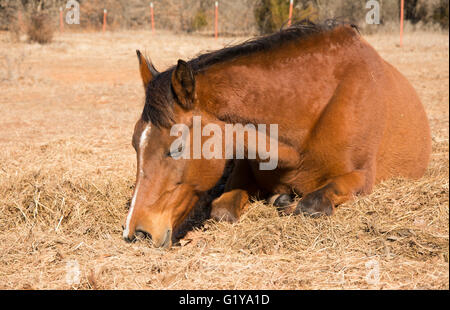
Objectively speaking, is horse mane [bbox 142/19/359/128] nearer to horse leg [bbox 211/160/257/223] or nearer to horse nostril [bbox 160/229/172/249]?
horse nostril [bbox 160/229/172/249]

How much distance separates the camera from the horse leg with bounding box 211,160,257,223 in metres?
4.02

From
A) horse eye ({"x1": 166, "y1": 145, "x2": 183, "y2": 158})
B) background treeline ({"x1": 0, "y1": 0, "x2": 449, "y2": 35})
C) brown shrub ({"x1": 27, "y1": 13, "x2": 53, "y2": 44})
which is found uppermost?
background treeline ({"x1": 0, "y1": 0, "x2": 449, "y2": 35})

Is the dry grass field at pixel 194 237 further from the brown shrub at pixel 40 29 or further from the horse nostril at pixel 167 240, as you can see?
the brown shrub at pixel 40 29

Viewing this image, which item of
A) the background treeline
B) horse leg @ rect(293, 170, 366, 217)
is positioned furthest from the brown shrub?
horse leg @ rect(293, 170, 366, 217)

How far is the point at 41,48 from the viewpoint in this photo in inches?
681

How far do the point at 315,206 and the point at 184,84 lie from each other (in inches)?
52.4

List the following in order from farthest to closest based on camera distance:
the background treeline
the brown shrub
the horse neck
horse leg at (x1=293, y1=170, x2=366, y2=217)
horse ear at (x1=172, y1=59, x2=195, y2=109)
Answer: the background treeline < the brown shrub < horse leg at (x1=293, y1=170, x2=366, y2=217) < the horse neck < horse ear at (x1=172, y1=59, x2=195, y2=109)

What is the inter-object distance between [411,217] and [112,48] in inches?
667

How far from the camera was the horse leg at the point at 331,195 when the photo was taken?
3607mm

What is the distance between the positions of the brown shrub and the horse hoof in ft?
56.2

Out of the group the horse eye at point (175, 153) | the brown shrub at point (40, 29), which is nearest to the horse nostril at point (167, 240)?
the horse eye at point (175, 153)

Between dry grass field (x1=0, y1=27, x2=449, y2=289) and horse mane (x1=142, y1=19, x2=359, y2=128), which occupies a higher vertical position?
horse mane (x1=142, y1=19, x2=359, y2=128)

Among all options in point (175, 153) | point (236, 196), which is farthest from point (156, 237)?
point (236, 196)
